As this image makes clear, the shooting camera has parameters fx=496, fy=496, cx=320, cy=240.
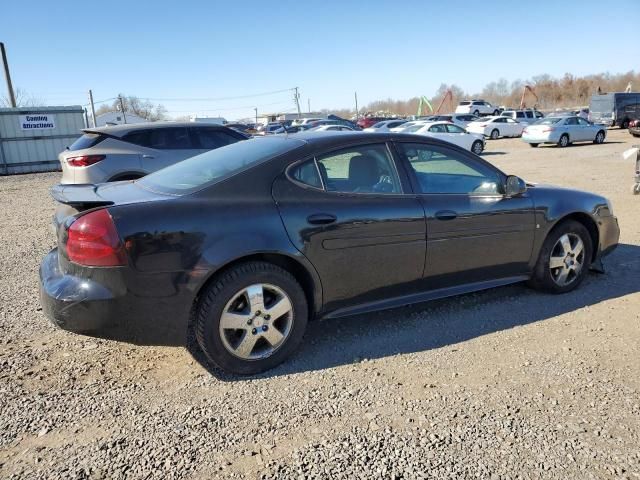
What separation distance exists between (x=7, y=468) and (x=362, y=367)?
6.68 feet

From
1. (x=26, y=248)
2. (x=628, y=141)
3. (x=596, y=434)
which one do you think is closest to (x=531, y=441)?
(x=596, y=434)

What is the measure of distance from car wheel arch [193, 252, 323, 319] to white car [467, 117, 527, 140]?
1122 inches

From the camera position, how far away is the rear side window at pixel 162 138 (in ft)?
28.1

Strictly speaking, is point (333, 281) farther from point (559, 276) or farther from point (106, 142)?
point (106, 142)

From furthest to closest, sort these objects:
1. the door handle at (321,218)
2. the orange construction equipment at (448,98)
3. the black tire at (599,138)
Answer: the orange construction equipment at (448,98), the black tire at (599,138), the door handle at (321,218)

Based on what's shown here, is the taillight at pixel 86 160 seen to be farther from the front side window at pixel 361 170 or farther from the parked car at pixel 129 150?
the front side window at pixel 361 170

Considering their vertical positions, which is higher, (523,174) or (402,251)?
(402,251)

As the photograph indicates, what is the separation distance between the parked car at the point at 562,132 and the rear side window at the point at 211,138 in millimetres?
18275

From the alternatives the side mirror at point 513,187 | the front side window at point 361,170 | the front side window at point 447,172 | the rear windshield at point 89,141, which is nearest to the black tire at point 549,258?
the side mirror at point 513,187

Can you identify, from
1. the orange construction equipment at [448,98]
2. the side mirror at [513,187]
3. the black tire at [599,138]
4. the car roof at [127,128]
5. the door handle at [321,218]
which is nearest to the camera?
the door handle at [321,218]

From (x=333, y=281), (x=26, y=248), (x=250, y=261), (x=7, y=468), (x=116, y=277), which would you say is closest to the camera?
(x=7, y=468)

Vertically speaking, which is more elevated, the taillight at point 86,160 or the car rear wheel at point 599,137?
the taillight at point 86,160

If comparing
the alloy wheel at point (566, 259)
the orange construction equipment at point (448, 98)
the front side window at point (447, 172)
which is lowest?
the alloy wheel at point (566, 259)

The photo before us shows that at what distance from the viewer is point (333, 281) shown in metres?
3.41
